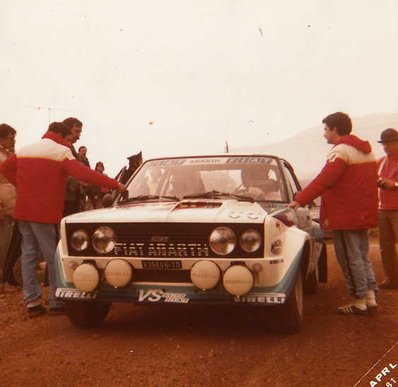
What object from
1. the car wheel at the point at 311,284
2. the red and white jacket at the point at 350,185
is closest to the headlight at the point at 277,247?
the red and white jacket at the point at 350,185

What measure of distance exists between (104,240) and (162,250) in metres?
0.49

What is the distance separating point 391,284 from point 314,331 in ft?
8.64

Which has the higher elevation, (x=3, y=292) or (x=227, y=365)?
(x=227, y=365)

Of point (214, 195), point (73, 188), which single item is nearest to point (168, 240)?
point (214, 195)

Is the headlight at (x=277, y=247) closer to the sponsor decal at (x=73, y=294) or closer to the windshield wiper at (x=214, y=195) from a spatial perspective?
the windshield wiper at (x=214, y=195)

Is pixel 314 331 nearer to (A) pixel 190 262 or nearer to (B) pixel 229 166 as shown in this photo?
(A) pixel 190 262

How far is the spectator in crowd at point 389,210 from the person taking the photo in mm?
6840

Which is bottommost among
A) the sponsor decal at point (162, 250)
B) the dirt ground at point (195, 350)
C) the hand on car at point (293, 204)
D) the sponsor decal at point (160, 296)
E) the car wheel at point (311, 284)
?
the car wheel at point (311, 284)

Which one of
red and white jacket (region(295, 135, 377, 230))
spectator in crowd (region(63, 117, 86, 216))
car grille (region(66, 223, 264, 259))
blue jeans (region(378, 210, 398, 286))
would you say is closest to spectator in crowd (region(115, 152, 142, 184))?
spectator in crowd (region(63, 117, 86, 216))

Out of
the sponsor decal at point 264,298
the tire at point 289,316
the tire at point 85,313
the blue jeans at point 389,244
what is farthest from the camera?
the blue jeans at point 389,244

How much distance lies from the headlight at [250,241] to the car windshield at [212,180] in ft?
2.96

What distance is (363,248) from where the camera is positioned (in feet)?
17.7

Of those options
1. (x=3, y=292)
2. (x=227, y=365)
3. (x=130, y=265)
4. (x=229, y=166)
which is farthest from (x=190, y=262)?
(x=3, y=292)

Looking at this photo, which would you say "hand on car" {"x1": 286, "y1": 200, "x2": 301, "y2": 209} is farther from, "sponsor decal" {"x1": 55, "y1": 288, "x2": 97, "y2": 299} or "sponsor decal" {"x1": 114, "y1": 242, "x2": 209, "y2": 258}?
"sponsor decal" {"x1": 55, "y1": 288, "x2": 97, "y2": 299}
